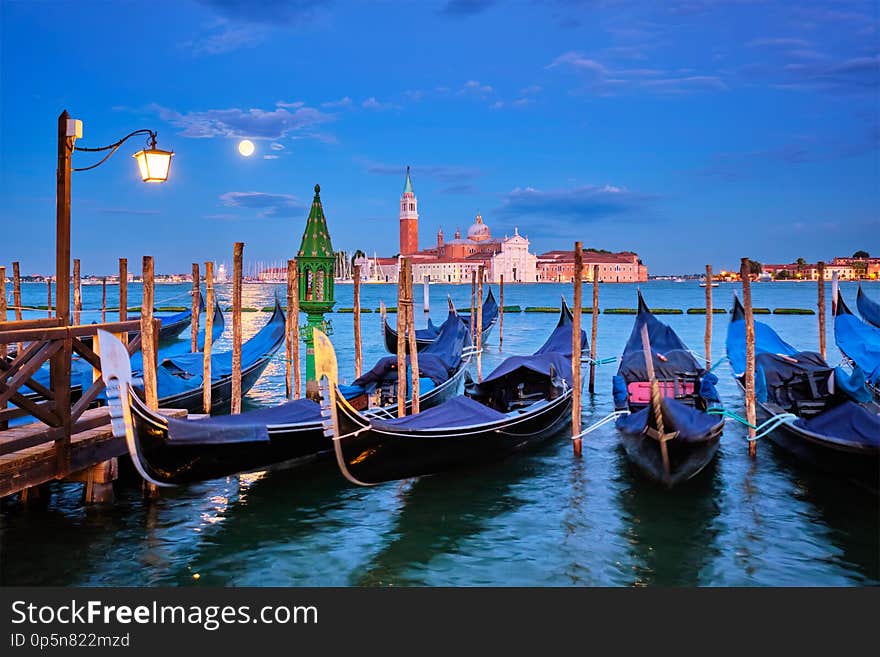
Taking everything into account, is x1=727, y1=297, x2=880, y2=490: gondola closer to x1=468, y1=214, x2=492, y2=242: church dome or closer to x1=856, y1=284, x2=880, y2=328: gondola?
x1=856, y1=284, x2=880, y2=328: gondola

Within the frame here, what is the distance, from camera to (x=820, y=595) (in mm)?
→ 2797

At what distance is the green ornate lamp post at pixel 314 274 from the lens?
17.7 ft

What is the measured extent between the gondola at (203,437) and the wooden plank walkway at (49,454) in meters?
0.42

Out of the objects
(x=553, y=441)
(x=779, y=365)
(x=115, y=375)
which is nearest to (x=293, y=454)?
(x=115, y=375)

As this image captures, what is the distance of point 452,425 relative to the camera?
4004 millimetres

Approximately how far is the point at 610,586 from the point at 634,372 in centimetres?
275

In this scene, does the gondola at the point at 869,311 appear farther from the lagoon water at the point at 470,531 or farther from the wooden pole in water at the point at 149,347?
the wooden pole in water at the point at 149,347

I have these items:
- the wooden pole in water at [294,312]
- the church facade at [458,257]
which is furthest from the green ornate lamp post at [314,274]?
the church facade at [458,257]

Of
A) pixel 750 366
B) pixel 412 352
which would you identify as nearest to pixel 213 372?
pixel 412 352

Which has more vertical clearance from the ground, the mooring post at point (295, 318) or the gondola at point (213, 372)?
the mooring post at point (295, 318)

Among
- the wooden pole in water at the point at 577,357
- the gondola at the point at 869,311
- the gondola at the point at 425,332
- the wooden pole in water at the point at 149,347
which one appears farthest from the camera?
the gondola at the point at 869,311

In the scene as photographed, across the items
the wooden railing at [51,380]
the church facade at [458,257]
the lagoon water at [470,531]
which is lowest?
the lagoon water at [470,531]

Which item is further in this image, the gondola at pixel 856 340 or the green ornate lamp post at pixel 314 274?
the gondola at pixel 856 340

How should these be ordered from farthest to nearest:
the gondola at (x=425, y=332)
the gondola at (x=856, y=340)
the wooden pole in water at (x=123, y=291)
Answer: the gondola at (x=425, y=332)
the gondola at (x=856, y=340)
the wooden pole in water at (x=123, y=291)
